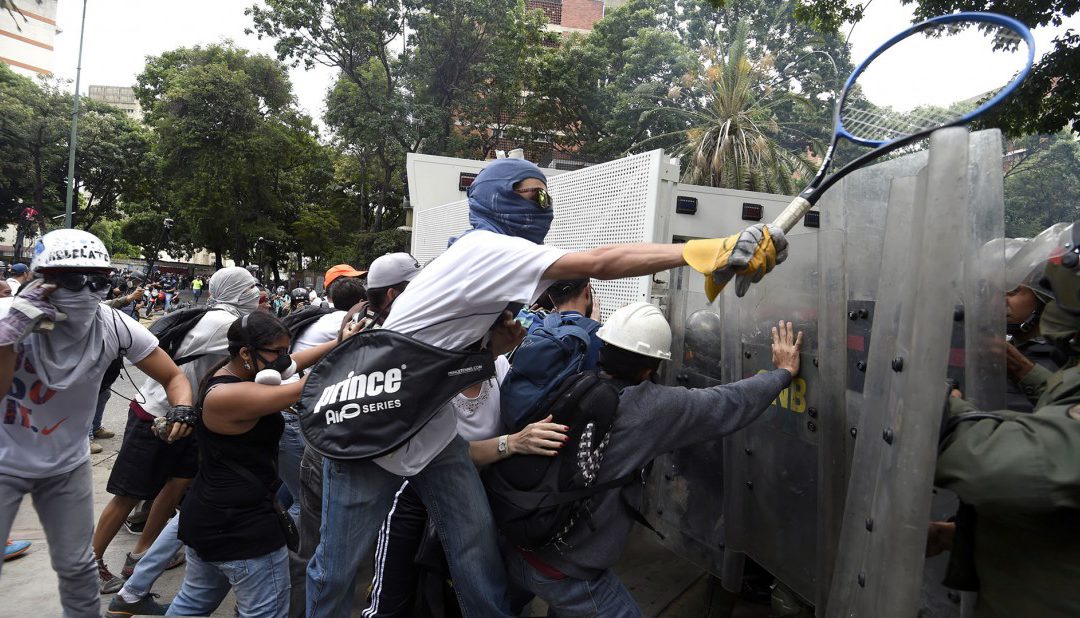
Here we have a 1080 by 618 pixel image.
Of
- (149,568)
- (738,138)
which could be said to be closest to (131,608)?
(149,568)

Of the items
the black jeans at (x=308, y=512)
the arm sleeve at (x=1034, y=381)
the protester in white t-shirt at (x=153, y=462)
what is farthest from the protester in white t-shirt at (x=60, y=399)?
the arm sleeve at (x=1034, y=381)

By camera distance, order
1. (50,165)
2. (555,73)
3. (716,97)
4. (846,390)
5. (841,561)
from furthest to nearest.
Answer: (50,165), (555,73), (716,97), (846,390), (841,561)

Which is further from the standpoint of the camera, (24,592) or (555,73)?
(555,73)

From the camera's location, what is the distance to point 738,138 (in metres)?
18.8

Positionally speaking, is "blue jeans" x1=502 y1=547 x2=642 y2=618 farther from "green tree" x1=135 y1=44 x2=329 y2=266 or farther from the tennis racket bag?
"green tree" x1=135 y1=44 x2=329 y2=266

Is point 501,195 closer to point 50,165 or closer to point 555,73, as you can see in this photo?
point 555,73

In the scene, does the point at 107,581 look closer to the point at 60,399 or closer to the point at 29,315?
the point at 60,399

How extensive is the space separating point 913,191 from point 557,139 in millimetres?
26420

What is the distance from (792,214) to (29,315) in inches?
112

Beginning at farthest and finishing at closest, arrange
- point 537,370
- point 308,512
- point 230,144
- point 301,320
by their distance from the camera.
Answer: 1. point 230,144
2. point 301,320
3. point 308,512
4. point 537,370

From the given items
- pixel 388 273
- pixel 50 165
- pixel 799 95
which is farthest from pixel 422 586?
pixel 50 165

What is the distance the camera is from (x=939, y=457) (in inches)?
62.8

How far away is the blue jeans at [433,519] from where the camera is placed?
7.91 feet

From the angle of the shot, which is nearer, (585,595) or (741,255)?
(741,255)
